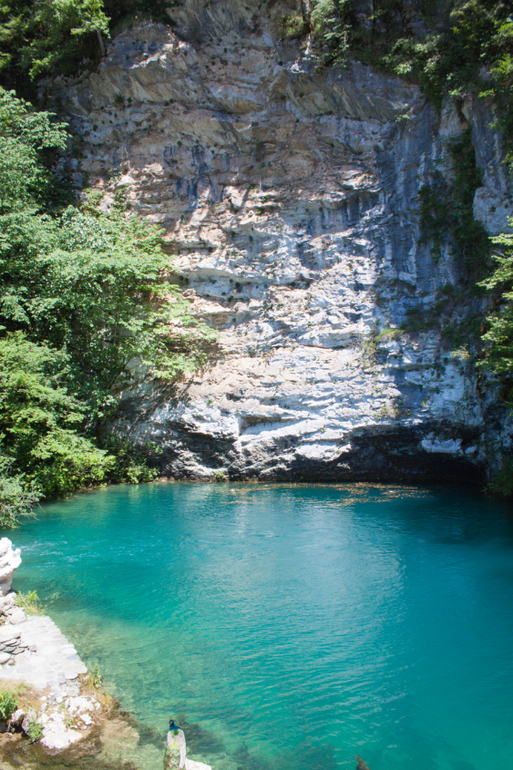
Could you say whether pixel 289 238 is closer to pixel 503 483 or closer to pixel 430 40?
pixel 430 40

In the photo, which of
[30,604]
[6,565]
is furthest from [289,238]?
[6,565]

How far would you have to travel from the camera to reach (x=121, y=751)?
516 centimetres

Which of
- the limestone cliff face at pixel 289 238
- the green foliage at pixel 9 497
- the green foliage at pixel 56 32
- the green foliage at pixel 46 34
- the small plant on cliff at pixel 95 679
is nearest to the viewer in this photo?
the small plant on cliff at pixel 95 679

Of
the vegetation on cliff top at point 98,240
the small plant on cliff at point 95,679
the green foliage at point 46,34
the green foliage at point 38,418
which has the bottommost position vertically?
the small plant on cliff at point 95,679

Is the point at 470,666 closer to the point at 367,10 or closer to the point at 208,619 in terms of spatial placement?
the point at 208,619

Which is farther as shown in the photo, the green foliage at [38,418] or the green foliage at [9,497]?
the green foliage at [38,418]

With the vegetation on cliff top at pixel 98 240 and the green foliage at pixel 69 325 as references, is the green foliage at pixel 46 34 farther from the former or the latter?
the green foliage at pixel 69 325

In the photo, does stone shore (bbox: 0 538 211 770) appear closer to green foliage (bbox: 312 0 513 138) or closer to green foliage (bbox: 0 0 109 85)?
green foliage (bbox: 312 0 513 138)

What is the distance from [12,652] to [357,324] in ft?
57.5

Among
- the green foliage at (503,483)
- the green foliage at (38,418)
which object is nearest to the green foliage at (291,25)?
the green foliage at (38,418)

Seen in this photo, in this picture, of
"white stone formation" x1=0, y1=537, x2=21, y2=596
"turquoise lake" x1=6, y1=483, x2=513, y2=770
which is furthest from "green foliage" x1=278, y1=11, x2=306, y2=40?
"white stone formation" x1=0, y1=537, x2=21, y2=596

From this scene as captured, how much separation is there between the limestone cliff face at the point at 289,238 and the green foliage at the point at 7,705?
1513 centimetres

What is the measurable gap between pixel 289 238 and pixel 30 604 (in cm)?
1905

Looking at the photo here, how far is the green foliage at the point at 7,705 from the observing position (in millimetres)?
5406
